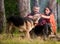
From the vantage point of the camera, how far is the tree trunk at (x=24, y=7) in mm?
2926

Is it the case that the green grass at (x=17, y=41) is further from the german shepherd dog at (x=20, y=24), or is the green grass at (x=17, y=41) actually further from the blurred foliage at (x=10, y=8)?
the blurred foliage at (x=10, y=8)

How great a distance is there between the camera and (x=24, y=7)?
9.64 ft

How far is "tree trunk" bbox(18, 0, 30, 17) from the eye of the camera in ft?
9.60

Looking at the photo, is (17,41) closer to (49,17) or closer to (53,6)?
(49,17)

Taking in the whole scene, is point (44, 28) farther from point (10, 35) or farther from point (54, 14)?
point (10, 35)

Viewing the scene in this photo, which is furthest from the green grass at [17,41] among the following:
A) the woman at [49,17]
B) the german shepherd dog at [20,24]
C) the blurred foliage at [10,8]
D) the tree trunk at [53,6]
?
the tree trunk at [53,6]

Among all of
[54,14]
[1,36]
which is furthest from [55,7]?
[1,36]

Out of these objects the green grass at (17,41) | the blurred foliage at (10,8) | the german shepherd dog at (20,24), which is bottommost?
the green grass at (17,41)

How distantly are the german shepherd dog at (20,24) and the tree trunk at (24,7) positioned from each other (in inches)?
3.8

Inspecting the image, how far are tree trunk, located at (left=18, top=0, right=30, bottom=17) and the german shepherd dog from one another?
0.31 ft

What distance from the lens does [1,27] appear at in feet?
9.71

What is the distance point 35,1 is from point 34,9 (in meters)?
0.14

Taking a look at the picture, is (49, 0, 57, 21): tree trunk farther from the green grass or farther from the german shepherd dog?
the green grass

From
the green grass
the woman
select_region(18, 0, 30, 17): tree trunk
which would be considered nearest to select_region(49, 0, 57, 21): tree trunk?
the woman
